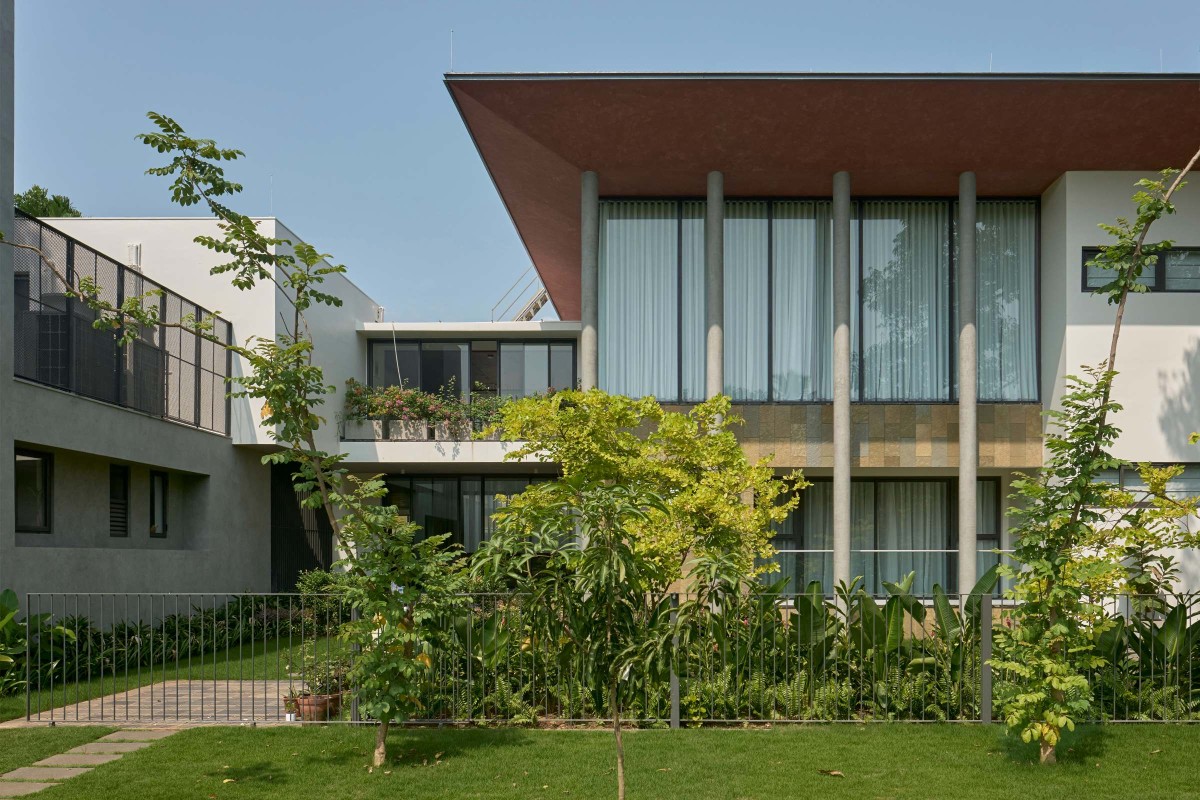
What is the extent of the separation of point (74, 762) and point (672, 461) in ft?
24.1

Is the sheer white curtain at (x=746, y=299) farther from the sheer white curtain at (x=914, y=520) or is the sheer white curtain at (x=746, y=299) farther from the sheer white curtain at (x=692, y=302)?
the sheer white curtain at (x=914, y=520)

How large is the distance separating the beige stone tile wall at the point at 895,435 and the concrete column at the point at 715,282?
2.68 ft

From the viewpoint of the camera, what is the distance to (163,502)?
2070cm

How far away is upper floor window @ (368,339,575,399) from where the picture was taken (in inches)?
1033

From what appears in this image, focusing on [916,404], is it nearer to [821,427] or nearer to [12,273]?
[821,427]

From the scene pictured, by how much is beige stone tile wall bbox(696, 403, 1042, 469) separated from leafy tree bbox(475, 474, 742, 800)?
1018 cm

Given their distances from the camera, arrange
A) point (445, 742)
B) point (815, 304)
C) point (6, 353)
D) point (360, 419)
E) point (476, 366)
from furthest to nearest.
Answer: point (476, 366) < point (360, 419) < point (815, 304) < point (6, 353) < point (445, 742)

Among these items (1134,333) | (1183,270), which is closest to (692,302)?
(1134,333)

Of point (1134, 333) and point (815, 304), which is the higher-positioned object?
point (815, 304)

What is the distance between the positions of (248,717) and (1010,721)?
7.69m

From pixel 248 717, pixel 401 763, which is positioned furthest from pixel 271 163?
pixel 401 763

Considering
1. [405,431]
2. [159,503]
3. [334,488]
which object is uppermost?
→ [405,431]

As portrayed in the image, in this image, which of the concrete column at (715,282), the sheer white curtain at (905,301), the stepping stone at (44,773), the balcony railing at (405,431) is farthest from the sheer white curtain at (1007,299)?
the stepping stone at (44,773)

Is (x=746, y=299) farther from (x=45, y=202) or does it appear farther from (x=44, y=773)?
(x=45, y=202)
